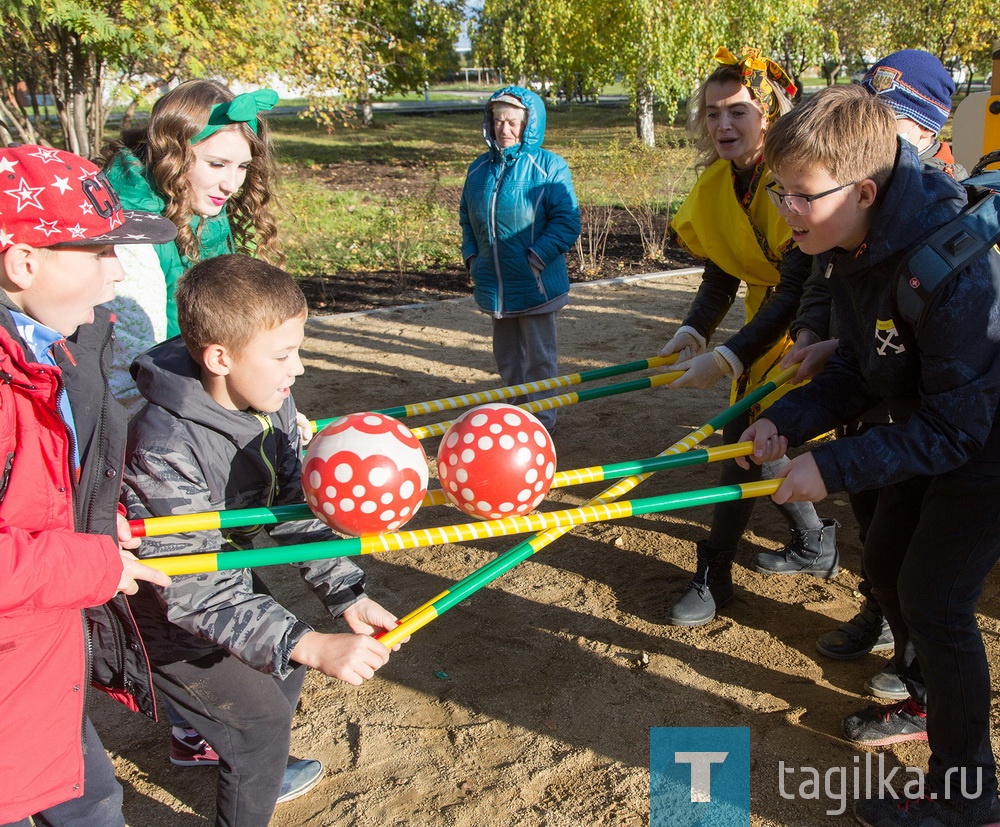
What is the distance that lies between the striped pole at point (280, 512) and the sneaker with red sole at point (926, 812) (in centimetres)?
111

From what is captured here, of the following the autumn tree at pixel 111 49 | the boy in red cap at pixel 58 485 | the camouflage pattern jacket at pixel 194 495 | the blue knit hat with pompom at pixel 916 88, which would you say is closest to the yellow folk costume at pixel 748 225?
the blue knit hat with pompom at pixel 916 88

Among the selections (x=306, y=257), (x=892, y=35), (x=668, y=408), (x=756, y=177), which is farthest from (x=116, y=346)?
(x=892, y=35)

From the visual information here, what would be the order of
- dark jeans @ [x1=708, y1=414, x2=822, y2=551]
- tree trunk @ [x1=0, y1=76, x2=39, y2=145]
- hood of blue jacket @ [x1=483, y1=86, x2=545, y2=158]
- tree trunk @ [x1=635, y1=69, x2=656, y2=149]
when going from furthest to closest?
tree trunk @ [x1=635, y1=69, x2=656, y2=149], tree trunk @ [x1=0, y1=76, x2=39, y2=145], hood of blue jacket @ [x1=483, y1=86, x2=545, y2=158], dark jeans @ [x1=708, y1=414, x2=822, y2=551]

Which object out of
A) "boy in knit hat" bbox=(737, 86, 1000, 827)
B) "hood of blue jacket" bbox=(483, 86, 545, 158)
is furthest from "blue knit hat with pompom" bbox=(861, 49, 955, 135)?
"hood of blue jacket" bbox=(483, 86, 545, 158)

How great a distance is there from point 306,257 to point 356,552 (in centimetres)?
868

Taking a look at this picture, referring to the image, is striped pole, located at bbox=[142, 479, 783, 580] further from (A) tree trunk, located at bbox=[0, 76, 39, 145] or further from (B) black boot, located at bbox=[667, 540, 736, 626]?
(A) tree trunk, located at bbox=[0, 76, 39, 145]

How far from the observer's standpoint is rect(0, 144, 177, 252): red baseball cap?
1932mm

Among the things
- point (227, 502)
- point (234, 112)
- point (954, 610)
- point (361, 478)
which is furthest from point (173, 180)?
point (954, 610)

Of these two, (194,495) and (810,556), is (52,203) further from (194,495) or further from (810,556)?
(810,556)

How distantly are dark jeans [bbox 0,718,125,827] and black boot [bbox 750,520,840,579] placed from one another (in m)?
2.75

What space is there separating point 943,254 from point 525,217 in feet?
11.4

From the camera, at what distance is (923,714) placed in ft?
9.58

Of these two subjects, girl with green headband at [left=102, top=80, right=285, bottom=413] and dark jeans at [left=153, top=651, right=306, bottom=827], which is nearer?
dark jeans at [left=153, top=651, right=306, bottom=827]

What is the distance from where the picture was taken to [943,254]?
2092 mm
